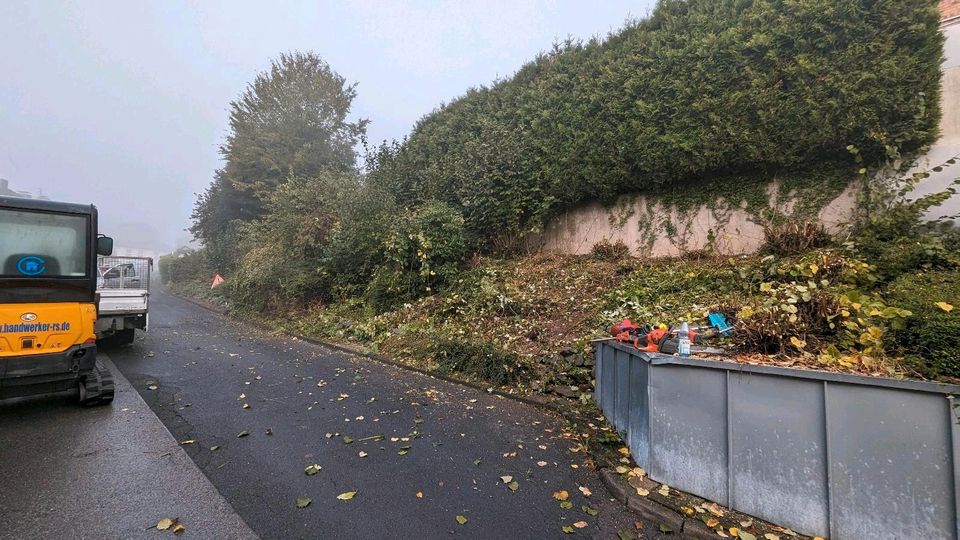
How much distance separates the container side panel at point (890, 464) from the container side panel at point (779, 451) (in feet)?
0.29

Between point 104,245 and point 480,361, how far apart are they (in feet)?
18.3

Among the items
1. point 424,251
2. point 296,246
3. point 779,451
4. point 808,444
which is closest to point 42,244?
point 424,251

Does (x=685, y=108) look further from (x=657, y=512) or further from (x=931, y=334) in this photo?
(x=657, y=512)

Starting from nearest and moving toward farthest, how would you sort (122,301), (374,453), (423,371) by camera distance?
(374,453)
(423,371)
(122,301)

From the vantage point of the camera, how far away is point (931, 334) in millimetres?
2736

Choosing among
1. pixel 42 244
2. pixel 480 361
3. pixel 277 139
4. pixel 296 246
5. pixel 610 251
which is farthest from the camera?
pixel 277 139

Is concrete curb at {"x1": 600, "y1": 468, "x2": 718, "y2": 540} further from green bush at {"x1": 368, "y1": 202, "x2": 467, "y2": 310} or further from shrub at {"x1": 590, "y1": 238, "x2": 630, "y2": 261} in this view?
green bush at {"x1": 368, "y1": 202, "x2": 467, "y2": 310}

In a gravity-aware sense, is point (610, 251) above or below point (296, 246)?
below

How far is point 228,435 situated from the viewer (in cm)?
441

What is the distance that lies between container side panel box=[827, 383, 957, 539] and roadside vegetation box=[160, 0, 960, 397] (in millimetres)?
274

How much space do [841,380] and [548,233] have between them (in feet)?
26.2

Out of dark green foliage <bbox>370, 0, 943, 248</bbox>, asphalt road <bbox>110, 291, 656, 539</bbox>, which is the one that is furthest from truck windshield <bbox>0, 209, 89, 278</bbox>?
dark green foliage <bbox>370, 0, 943, 248</bbox>

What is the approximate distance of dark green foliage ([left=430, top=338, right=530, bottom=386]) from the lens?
20.5 feet

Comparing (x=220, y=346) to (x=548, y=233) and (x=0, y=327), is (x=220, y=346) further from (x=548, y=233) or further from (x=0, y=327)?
(x=548, y=233)
